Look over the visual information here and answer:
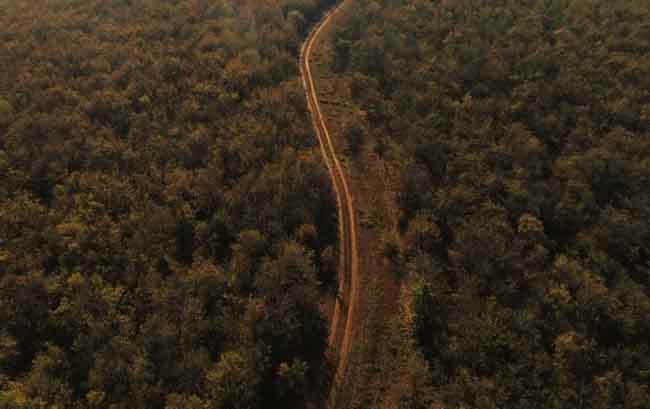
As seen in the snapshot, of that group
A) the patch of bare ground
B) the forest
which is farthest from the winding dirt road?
the forest

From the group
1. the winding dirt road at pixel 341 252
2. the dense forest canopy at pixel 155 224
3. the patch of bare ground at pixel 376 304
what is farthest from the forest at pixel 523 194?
the dense forest canopy at pixel 155 224

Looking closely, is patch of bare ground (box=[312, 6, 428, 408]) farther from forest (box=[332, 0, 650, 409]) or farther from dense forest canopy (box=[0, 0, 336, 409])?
dense forest canopy (box=[0, 0, 336, 409])

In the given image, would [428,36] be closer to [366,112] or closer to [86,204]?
[366,112]

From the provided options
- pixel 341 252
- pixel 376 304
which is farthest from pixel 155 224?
pixel 376 304

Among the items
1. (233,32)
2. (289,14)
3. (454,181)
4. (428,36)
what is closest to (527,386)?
(454,181)

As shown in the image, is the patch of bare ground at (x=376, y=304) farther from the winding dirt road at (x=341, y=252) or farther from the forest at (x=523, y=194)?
the forest at (x=523, y=194)

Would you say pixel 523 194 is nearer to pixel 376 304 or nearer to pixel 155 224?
pixel 376 304
